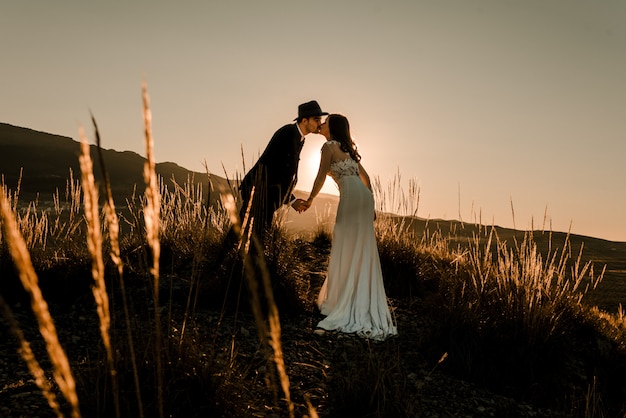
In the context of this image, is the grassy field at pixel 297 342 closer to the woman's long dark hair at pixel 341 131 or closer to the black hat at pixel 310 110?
the woman's long dark hair at pixel 341 131

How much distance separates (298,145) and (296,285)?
6.16ft

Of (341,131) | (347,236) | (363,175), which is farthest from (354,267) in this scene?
(341,131)

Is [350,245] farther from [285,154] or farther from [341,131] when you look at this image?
[285,154]

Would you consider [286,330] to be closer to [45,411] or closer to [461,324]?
[461,324]

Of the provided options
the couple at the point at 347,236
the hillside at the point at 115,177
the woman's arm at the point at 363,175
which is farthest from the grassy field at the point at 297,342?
the hillside at the point at 115,177

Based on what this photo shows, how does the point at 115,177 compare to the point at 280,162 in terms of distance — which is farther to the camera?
the point at 115,177

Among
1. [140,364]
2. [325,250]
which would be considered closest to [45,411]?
[140,364]

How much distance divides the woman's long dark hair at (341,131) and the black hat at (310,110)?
0.35m

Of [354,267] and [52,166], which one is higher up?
[52,166]

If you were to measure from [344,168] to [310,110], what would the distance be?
0.94m

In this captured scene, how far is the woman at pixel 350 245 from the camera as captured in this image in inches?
224

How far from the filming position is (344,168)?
6.04 metres

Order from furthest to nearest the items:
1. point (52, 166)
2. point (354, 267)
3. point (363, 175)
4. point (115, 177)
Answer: point (52, 166)
point (115, 177)
point (363, 175)
point (354, 267)

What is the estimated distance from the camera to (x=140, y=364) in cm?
268
